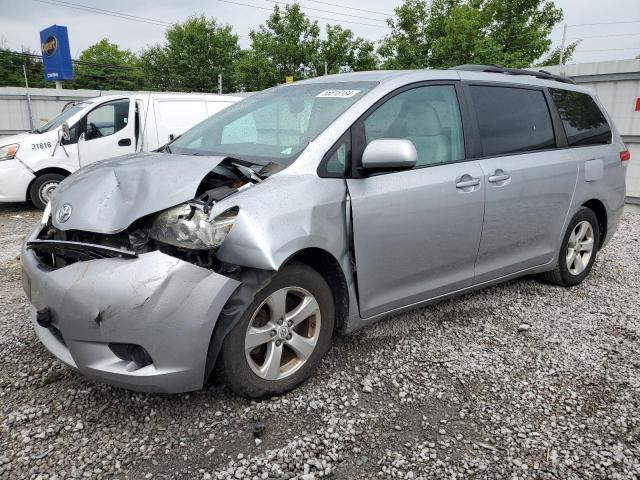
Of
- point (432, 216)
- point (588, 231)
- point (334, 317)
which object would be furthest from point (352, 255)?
point (588, 231)

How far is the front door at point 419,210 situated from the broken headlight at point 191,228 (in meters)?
0.74

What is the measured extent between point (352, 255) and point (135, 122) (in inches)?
263

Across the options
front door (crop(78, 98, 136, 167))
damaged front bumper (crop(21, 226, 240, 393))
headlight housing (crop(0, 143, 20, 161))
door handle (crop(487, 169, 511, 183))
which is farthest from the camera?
front door (crop(78, 98, 136, 167))

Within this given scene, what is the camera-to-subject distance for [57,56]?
21.6m

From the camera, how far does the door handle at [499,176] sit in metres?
3.38

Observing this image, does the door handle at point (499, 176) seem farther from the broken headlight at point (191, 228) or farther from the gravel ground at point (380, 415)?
the broken headlight at point (191, 228)

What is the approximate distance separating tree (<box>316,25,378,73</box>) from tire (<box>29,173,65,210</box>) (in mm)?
25122

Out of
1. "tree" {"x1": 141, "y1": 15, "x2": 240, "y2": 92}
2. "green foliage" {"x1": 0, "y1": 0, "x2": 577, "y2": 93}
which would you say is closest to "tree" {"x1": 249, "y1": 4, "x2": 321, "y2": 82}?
"green foliage" {"x1": 0, "y1": 0, "x2": 577, "y2": 93}

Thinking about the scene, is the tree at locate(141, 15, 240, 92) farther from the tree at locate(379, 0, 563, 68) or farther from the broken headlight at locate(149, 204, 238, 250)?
the broken headlight at locate(149, 204, 238, 250)

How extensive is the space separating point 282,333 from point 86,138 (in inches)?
272

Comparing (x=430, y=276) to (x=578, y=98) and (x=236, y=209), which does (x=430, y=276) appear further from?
(x=578, y=98)

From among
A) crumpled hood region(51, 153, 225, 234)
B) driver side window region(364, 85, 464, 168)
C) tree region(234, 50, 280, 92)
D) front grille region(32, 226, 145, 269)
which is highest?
tree region(234, 50, 280, 92)

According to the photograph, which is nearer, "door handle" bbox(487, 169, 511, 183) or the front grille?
the front grille

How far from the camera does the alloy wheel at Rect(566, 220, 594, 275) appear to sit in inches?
171
